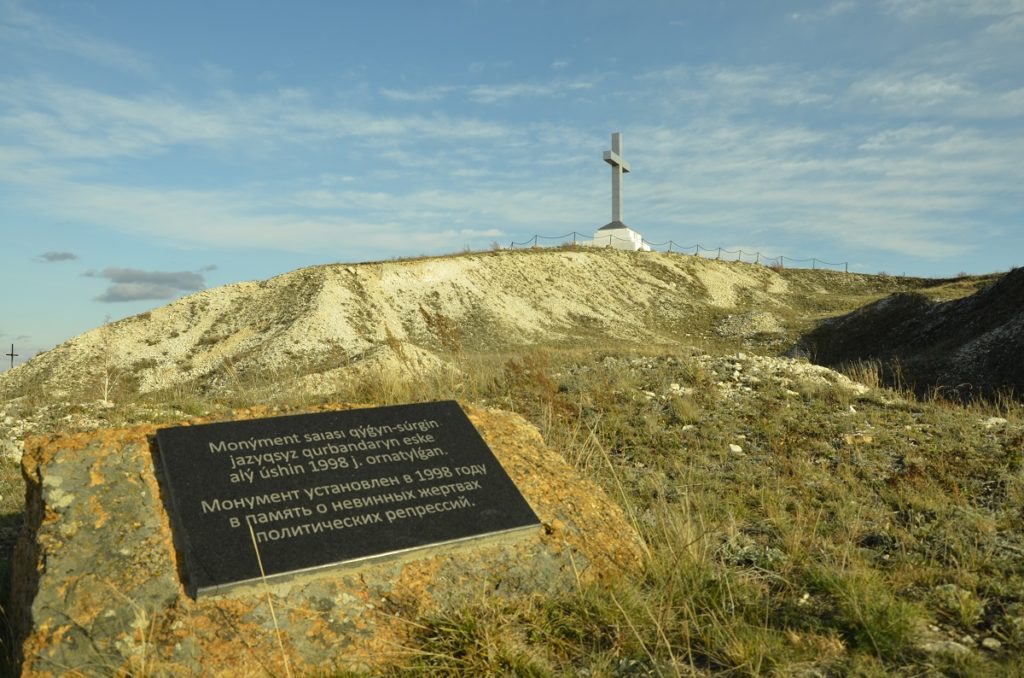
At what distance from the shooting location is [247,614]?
13.3 ft

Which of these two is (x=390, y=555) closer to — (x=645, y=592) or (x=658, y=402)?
(x=645, y=592)

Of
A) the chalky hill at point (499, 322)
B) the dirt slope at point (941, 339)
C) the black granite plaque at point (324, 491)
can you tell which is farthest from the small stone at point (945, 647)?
the chalky hill at point (499, 322)

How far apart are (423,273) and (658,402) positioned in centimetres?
2588

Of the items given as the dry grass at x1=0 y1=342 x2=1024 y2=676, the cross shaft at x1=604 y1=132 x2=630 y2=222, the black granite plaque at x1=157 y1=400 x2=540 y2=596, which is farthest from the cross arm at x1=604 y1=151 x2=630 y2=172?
the black granite plaque at x1=157 y1=400 x2=540 y2=596

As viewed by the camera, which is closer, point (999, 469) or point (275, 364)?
point (999, 469)

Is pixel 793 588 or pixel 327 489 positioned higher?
pixel 327 489

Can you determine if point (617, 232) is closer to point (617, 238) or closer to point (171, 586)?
point (617, 238)

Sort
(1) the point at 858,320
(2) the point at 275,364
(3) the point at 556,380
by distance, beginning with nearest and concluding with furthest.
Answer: (3) the point at 556,380
(2) the point at 275,364
(1) the point at 858,320

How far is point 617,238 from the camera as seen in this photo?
152ft

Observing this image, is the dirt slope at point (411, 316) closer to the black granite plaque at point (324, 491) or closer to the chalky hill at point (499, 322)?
the chalky hill at point (499, 322)

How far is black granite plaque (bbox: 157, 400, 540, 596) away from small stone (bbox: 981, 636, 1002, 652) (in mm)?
2660

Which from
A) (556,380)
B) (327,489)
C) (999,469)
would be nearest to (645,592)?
(327,489)

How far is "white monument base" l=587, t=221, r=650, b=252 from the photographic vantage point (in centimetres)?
4597

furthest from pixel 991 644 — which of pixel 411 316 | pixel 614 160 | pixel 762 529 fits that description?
pixel 614 160
